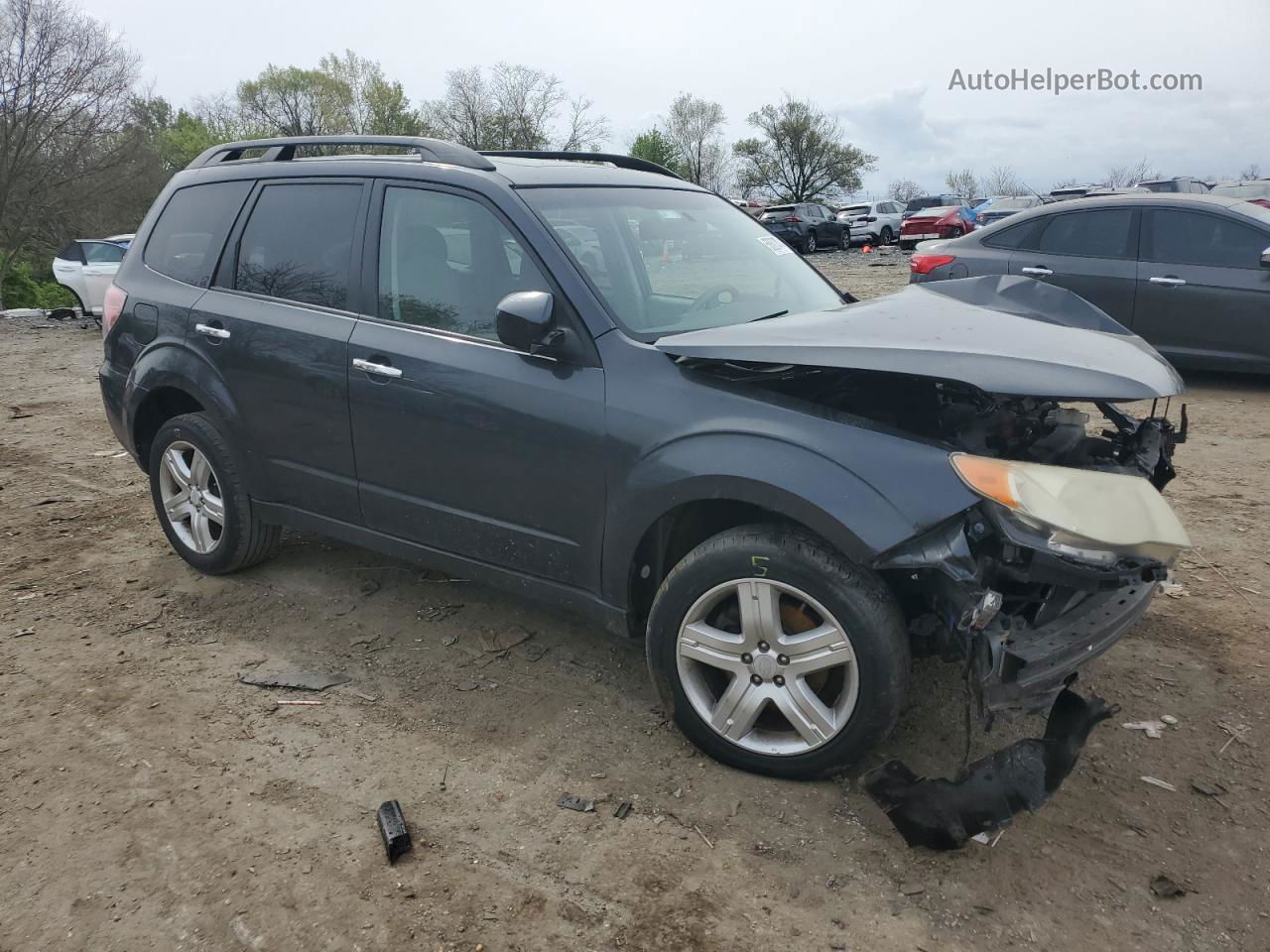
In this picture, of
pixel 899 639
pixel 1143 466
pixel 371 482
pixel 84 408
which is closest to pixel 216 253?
pixel 371 482

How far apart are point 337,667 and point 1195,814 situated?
10.1 feet

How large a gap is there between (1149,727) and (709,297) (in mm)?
2191

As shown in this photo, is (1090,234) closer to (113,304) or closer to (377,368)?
(377,368)

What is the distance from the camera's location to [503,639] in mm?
3961

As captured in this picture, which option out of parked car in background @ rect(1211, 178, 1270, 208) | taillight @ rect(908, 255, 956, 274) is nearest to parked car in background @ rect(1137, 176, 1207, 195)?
parked car in background @ rect(1211, 178, 1270, 208)

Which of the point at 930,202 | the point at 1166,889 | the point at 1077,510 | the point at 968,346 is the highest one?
the point at 930,202

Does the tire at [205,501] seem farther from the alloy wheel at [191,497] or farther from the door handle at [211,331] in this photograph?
the door handle at [211,331]

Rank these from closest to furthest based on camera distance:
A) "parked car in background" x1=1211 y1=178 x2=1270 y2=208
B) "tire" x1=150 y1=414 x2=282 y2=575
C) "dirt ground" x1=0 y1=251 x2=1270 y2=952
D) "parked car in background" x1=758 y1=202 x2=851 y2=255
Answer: "dirt ground" x1=0 y1=251 x2=1270 y2=952, "tire" x1=150 y1=414 x2=282 y2=575, "parked car in background" x1=1211 y1=178 x2=1270 y2=208, "parked car in background" x1=758 y1=202 x2=851 y2=255

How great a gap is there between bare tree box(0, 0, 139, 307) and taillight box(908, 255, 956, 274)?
1106 inches

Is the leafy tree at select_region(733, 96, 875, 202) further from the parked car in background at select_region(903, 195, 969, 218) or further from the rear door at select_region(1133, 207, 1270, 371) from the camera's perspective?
the rear door at select_region(1133, 207, 1270, 371)

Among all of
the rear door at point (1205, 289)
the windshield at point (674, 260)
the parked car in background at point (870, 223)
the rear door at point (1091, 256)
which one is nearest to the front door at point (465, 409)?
the windshield at point (674, 260)

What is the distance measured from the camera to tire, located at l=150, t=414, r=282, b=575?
14.2 feet

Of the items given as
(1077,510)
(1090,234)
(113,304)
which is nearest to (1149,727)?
(1077,510)

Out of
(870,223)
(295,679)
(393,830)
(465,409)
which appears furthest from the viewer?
(870,223)
